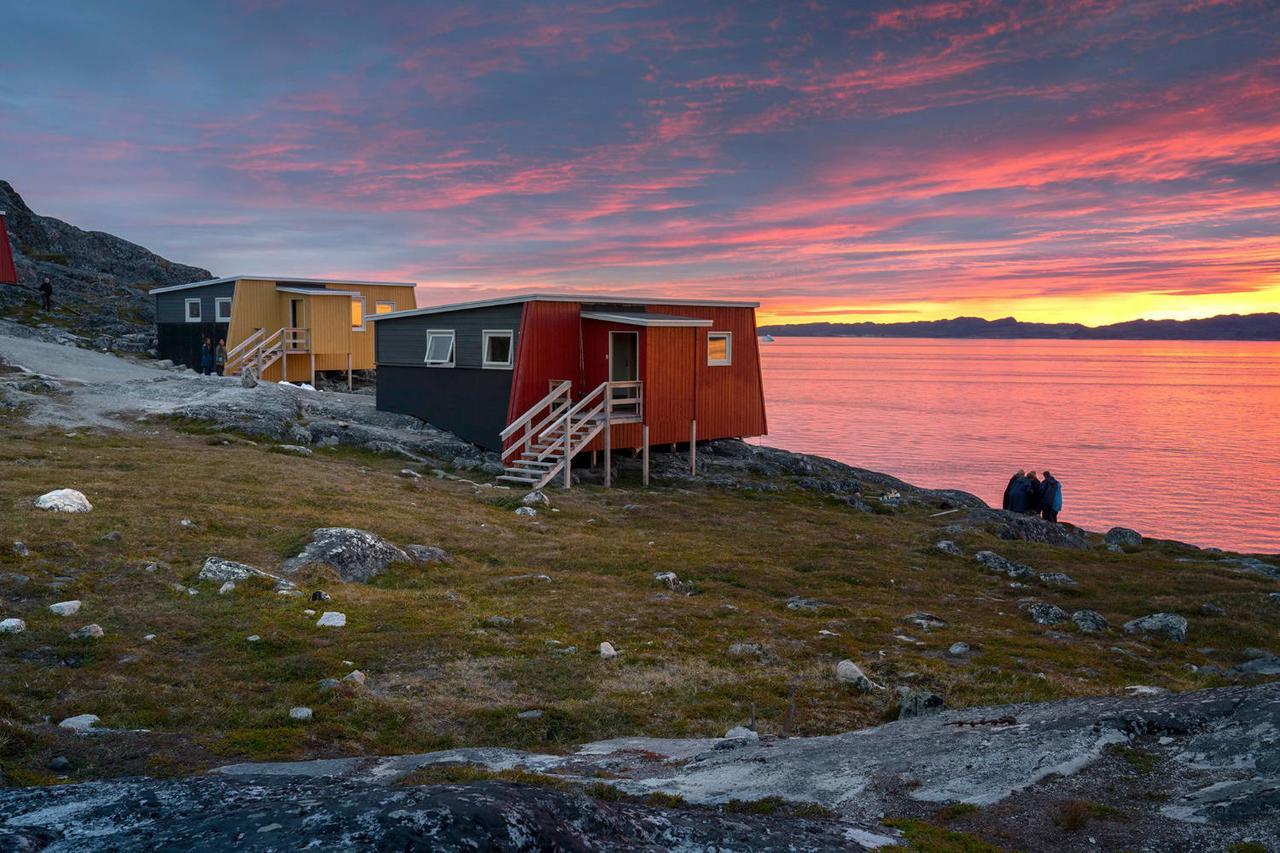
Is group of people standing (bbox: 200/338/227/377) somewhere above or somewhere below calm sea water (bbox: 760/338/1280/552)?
above

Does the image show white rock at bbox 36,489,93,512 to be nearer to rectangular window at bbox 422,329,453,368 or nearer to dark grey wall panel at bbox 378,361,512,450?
dark grey wall panel at bbox 378,361,512,450

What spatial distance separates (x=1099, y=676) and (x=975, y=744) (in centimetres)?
660

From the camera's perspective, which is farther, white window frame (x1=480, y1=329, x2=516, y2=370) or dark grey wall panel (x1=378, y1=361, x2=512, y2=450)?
dark grey wall panel (x1=378, y1=361, x2=512, y2=450)

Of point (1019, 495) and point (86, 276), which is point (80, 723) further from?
point (86, 276)

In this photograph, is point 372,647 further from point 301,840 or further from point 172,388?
point 172,388

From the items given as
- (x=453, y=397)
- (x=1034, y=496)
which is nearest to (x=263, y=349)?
(x=453, y=397)

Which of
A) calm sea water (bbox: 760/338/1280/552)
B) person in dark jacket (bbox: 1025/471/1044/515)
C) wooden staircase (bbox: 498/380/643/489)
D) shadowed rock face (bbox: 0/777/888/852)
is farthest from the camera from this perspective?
calm sea water (bbox: 760/338/1280/552)

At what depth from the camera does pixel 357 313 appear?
4462 cm

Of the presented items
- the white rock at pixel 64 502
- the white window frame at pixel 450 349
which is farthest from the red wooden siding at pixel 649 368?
the white rock at pixel 64 502

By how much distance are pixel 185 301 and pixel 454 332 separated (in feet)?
76.9

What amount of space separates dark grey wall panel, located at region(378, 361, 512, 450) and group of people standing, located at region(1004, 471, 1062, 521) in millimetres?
17450

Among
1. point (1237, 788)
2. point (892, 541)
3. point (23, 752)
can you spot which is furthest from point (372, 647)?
point (892, 541)

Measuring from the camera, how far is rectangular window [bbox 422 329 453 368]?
31.4 m

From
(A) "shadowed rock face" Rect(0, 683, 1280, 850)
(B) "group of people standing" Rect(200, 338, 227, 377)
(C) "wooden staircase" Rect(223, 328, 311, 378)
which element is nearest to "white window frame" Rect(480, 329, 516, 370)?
(C) "wooden staircase" Rect(223, 328, 311, 378)
